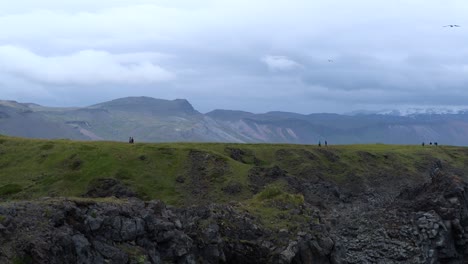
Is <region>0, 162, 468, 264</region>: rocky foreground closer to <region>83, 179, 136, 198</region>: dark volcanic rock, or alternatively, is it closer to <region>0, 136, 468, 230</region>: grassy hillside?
<region>0, 136, 468, 230</region>: grassy hillside

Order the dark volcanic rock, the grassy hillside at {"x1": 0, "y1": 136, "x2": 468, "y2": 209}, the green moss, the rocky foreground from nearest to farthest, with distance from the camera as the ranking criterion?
the rocky foreground, the green moss, the dark volcanic rock, the grassy hillside at {"x1": 0, "y1": 136, "x2": 468, "y2": 209}

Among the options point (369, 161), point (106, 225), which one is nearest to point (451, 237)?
point (106, 225)

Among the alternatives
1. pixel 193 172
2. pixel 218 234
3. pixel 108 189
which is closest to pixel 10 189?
pixel 108 189

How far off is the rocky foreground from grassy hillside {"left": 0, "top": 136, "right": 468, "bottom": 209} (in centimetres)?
2737

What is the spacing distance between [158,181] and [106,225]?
236 feet

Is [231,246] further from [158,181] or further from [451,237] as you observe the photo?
[158,181]

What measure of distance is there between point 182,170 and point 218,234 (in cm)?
7078

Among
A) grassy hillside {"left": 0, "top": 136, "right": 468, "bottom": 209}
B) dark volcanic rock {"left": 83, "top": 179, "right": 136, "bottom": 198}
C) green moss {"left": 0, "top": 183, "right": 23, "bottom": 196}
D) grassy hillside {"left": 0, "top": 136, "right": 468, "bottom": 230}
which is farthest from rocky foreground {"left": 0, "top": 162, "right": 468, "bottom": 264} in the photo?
green moss {"left": 0, "top": 183, "right": 23, "bottom": 196}

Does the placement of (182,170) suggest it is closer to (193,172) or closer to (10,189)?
(193,172)

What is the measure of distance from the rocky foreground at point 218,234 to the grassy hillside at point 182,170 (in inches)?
1078

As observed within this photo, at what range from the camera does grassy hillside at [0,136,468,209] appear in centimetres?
11962

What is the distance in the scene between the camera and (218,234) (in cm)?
6347

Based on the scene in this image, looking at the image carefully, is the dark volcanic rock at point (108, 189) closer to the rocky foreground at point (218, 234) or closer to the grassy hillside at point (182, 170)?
the grassy hillside at point (182, 170)

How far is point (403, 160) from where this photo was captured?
19062 cm
